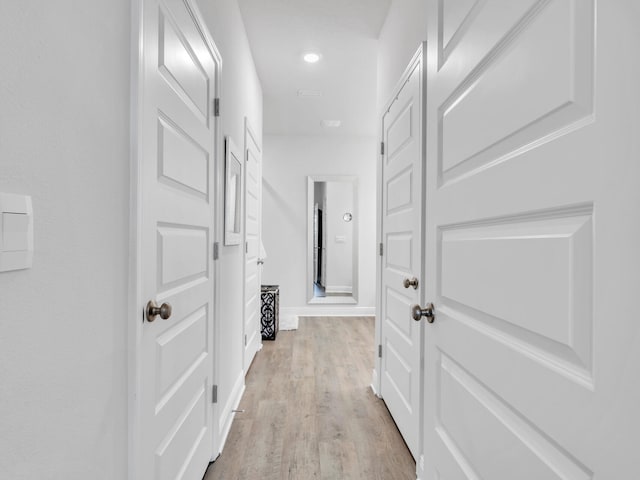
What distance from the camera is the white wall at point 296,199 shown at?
5543mm

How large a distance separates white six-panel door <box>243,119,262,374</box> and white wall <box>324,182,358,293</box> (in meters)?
2.00

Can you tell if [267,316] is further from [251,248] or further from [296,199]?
[296,199]

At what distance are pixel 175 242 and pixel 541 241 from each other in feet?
3.60

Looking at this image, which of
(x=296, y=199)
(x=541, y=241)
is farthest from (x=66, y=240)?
(x=296, y=199)

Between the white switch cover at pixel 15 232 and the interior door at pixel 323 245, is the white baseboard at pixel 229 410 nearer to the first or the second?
the white switch cover at pixel 15 232

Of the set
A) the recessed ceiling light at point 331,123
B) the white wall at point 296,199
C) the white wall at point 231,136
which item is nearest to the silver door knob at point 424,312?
the white wall at point 231,136

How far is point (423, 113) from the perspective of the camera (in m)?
1.75

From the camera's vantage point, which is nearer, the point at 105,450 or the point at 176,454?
the point at 105,450

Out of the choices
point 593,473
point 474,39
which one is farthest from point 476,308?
point 474,39

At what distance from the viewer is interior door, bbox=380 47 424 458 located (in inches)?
70.9

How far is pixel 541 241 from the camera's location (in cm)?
65

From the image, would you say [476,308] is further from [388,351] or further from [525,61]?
[388,351]

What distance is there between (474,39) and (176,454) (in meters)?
1.56

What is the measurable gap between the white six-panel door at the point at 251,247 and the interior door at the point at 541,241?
218 centimetres
